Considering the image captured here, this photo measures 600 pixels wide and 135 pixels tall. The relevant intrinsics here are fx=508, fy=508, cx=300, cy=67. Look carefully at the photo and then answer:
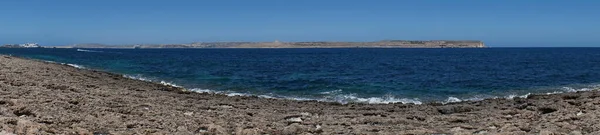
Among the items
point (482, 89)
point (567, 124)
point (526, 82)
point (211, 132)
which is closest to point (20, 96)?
point (211, 132)

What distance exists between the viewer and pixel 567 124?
11523 millimetres

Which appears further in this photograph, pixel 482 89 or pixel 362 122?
pixel 482 89

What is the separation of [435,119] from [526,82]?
75.1 feet

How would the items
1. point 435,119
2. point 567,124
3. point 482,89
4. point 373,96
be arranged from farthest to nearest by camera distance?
1. point 482,89
2. point 373,96
3. point 435,119
4. point 567,124

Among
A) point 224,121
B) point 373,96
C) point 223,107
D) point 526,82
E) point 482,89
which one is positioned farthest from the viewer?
point 526,82

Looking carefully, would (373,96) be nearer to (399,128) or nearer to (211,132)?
(399,128)

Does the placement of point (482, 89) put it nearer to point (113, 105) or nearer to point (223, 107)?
point (223, 107)

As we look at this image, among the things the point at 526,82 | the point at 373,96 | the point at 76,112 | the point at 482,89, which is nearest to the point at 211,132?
the point at 76,112

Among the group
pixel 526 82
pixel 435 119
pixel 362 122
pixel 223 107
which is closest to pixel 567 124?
pixel 435 119

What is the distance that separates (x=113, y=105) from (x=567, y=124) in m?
11.4

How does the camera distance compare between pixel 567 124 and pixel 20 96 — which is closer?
pixel 567 124

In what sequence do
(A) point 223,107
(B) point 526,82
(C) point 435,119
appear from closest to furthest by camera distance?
(C) point 435,119
(A) point 223,107
(B) point 526,82

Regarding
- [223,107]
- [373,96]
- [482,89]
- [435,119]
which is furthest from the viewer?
[482,89]

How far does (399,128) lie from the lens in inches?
472
